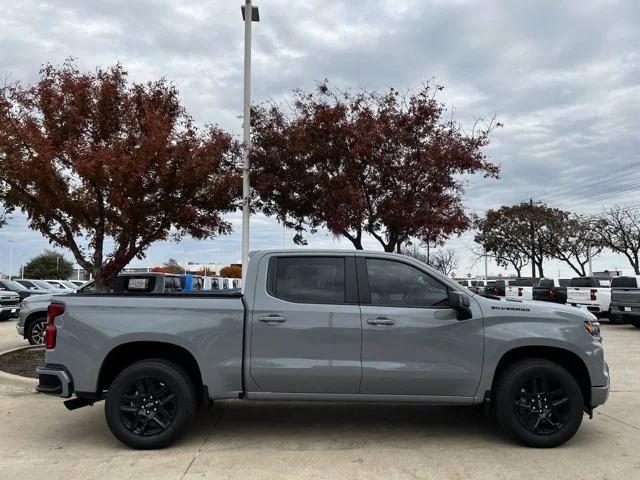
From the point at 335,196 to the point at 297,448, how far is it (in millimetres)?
5672

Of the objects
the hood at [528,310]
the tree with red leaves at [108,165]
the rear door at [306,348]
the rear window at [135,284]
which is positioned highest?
the tree with red leaves at [108,165]

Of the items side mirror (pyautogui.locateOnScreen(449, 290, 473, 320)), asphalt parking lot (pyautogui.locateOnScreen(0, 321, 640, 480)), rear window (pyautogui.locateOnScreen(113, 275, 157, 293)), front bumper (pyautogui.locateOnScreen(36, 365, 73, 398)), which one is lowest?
asphalt parking lot (pyautogui.locateOnScreen(0, 321, 640, 480))

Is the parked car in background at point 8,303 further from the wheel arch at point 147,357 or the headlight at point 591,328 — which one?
the headlight at point 591,328

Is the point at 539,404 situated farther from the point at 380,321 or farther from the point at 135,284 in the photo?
the point at 135,284

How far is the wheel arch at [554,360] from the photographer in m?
5.52

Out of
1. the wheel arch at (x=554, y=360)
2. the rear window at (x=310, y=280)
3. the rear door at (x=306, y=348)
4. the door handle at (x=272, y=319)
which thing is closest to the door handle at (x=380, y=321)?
the rear door at (x=306, y=348)

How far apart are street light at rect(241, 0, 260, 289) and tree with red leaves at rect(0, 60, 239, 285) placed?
318 millimetres

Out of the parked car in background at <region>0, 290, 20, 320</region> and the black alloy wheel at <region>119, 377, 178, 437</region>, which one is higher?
the parked car in background at <region>0, 290, 20, 320</region>

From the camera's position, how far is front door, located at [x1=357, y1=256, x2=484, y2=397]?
5.33 metres

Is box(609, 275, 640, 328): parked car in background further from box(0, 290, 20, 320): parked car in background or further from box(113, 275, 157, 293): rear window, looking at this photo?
box(0, 290, 20, 320): parked car in background

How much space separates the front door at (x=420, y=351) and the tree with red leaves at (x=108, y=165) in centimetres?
517

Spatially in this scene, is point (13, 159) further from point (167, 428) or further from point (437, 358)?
point (437, 358)

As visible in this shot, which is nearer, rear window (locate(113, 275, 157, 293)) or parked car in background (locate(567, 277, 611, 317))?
rear window (locate(113, 275, 157, 293))

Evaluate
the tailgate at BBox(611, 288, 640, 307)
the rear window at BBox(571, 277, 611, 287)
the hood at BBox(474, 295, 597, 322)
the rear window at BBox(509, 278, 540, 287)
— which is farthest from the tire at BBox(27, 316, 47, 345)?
the rear window at BBox(509, 278, 540, 287)
